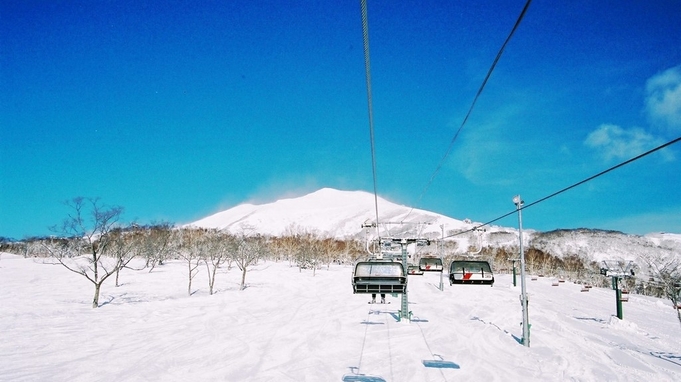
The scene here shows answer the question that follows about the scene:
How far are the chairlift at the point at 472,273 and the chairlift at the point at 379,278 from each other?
5.33 meters

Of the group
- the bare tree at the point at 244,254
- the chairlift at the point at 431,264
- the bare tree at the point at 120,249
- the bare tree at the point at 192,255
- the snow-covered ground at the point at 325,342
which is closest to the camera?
the snow-covered ground at the point at 325,342

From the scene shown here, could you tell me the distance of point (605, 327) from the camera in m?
27.2

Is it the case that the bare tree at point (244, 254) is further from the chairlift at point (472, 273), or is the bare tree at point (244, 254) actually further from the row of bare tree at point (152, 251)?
the chairlift at point (472, 273)

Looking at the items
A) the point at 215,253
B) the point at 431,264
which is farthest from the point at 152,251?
the point at 431,264

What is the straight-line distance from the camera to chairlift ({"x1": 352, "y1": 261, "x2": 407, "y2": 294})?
14.6 metres

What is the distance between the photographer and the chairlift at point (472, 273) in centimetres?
1898

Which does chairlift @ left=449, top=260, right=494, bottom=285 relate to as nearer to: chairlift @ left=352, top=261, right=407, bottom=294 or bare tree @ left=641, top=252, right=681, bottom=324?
chairlift @ left=352, top=261, right=407, bottom=294

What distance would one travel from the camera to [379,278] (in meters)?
14.6

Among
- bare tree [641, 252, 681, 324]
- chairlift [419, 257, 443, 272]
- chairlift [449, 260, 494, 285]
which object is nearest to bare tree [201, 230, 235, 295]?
chairlift [419, 257, 443, 272]

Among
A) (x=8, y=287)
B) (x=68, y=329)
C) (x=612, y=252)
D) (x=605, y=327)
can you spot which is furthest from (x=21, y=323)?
(x=612, y=252)

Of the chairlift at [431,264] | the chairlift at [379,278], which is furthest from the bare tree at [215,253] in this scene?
the chairlift at [379,278]

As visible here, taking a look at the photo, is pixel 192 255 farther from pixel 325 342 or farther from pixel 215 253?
pixel 325 342

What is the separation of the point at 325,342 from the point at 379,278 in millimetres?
8377

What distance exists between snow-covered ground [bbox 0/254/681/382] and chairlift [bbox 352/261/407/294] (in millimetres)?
3419
